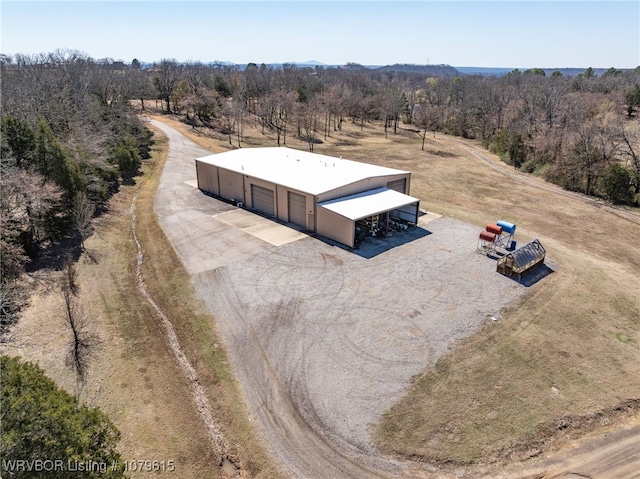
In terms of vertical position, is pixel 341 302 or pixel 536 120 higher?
pixel 536 120

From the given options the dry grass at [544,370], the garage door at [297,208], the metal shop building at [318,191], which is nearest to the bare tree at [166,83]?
the metal shop building at [318,191]

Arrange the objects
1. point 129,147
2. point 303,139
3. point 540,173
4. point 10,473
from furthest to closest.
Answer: point 303,139 < point 540,173 < point 129,147 < point 10,473

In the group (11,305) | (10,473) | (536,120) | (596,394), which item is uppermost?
(536,120)

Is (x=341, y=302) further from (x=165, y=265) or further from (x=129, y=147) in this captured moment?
(x=129, y=147)

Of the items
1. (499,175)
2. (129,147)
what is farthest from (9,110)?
(499,175)

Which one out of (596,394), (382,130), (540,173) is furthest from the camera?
(382,130)

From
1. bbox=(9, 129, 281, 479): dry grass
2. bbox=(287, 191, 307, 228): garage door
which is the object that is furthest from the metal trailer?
bbox=(9, 129, 281, 479): dry grass

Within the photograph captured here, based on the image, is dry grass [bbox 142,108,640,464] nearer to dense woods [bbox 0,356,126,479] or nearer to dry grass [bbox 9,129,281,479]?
dry grass [bbox 9,129,281,479]

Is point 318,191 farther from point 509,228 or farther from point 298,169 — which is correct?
point 509,228
